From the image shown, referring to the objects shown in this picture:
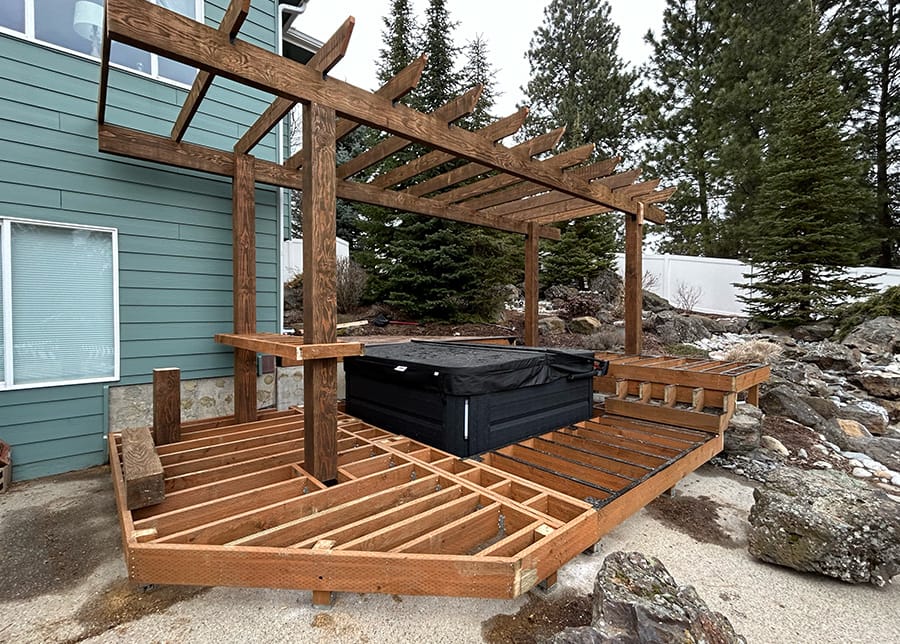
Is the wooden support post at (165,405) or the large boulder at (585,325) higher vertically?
the large boulder at (585,325)

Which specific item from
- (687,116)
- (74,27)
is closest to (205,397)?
(74,27)

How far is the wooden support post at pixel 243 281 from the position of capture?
4270mm

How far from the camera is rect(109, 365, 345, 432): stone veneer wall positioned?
13.6 feet

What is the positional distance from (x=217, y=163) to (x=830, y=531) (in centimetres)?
551

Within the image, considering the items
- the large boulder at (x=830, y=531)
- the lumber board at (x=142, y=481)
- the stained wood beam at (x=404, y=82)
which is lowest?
the large boulder at (x=830, y=531)

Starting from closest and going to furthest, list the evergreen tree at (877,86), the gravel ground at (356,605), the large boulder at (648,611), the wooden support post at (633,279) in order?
the large boulder at (648,611) → the gravel ground at (356,605) → the wooden support post at (633,279) → the evergreen tree at (877,86)

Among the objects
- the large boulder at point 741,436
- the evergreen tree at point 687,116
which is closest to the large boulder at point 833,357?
the large boulder at point 741,436

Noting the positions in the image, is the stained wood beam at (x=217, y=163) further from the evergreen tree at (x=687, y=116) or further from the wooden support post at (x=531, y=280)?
the evergreen tree at (x=687, y=116)

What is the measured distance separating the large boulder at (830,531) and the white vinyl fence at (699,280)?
11183 millimetres

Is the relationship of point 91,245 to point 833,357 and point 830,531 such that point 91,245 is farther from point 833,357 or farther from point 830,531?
point 833,357

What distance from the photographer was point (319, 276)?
110 inches

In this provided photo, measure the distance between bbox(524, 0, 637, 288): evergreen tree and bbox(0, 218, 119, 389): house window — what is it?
12.5 meters

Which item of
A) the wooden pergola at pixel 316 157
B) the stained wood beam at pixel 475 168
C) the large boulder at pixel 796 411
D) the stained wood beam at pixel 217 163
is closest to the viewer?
the wooden pergola at pixel 316 157

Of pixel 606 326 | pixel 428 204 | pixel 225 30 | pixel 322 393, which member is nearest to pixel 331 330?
pixel 322 393
